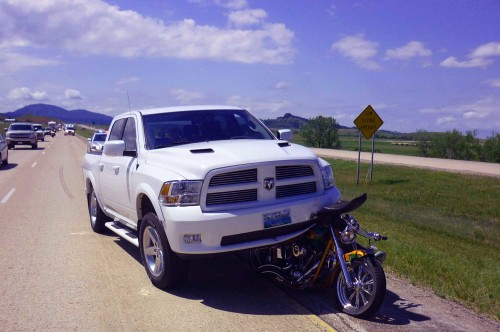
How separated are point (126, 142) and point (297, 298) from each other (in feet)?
11.4

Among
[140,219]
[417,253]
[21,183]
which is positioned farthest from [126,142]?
[21,183]

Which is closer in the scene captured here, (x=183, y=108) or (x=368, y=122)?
(x=183, y=108)

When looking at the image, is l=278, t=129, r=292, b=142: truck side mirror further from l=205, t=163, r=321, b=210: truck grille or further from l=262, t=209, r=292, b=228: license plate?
l=262, t=209, r=292, b=228: license plate

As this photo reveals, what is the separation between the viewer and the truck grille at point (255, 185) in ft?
19.0

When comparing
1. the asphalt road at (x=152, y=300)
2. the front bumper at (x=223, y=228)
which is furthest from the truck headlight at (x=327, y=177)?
the asphalt road at (x=152, y=300)

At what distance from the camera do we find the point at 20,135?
41.8 meters

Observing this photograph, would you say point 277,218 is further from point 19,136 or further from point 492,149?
point 492,149

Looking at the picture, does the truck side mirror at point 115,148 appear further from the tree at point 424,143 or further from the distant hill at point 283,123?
the tree at point 424,143

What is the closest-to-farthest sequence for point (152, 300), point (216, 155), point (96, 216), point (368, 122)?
1. point (152, 300)
2. point (216, 155)
3. point (96, 216)
4. point (368, 122)

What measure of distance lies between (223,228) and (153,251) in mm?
1248

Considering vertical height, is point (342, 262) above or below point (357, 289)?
above

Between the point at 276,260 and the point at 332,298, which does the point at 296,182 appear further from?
the point at 332,298

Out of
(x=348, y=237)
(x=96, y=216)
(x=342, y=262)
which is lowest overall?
(x=96, y=216)

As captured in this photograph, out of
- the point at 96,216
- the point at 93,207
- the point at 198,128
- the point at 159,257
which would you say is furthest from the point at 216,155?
the point at 93,207
